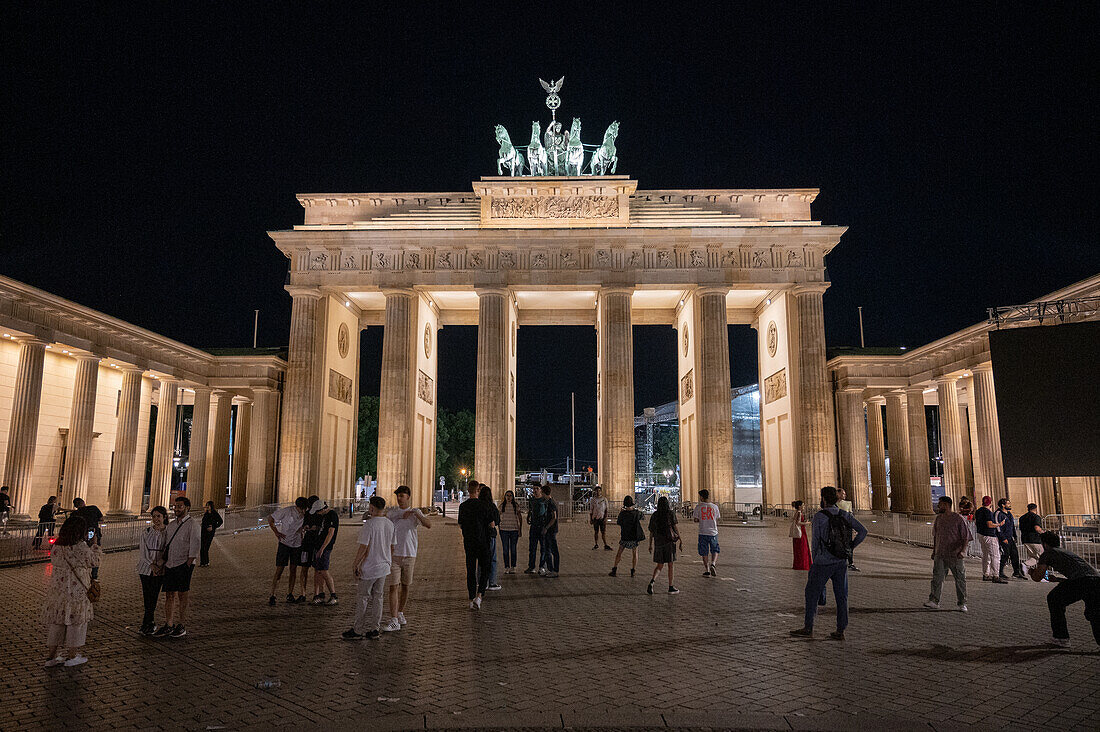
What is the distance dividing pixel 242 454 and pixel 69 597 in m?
37.1

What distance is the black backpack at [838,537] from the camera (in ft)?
27.4

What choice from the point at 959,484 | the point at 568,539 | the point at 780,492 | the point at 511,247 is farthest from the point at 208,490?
the point at 959,484

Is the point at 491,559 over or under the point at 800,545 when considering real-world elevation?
over

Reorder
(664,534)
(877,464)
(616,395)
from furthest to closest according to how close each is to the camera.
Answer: (877,464), (616,395), (664,534)

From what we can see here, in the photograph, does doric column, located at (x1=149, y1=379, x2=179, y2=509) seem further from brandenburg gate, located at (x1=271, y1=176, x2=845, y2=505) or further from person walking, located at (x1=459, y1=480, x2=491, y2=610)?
person walking, located at (x1=459, y1=480, x2=491, y2=610)

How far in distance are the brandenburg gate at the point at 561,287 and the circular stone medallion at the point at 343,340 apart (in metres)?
0.97

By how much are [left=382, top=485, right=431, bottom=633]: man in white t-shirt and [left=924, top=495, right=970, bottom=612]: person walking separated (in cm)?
805

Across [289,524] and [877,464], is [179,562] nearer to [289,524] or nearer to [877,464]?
[289,524]

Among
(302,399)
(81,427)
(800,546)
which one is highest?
(302,399)

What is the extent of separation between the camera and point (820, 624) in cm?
917

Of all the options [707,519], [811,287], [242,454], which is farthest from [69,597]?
[242,454]

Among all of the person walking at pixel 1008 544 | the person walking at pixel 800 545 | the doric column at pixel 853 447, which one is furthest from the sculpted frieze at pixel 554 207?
the person walking at pixel 1008 544

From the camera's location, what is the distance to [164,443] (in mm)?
35500

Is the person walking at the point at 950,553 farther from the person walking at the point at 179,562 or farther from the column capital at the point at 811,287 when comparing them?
the column capital at the point at 811,287
